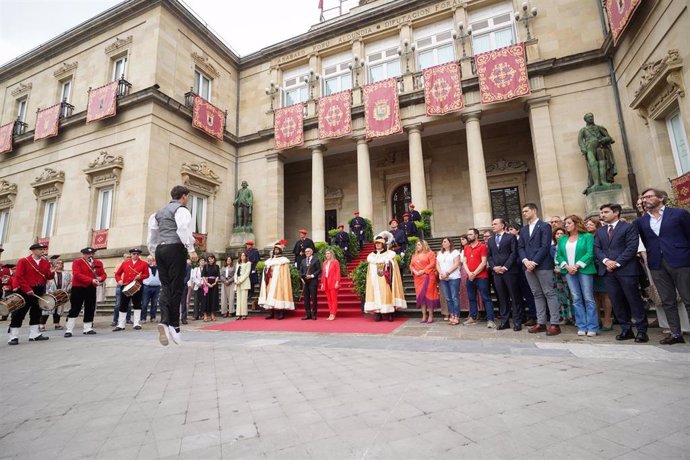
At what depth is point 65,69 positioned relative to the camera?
55.7ft

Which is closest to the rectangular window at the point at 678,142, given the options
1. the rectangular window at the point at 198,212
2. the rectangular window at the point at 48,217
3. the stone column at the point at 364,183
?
the stone column at the point at 364,183

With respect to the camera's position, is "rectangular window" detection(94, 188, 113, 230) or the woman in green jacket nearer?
the woman in green jacket

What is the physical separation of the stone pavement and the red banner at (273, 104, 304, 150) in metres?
13.5

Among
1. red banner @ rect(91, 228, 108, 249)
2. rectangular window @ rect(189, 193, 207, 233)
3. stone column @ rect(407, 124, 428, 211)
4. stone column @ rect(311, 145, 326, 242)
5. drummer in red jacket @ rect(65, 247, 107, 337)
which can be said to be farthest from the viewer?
stone column @ rect(311, 145, 326, 242)

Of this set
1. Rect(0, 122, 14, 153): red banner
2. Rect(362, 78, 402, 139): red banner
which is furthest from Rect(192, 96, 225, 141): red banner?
Rect(0, 122, 14, 153): red banner

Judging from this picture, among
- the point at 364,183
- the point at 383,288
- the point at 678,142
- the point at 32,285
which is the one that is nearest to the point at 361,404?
the point at 383,288

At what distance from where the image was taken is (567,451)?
164 cm

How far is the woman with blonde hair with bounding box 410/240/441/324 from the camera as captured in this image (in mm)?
7387

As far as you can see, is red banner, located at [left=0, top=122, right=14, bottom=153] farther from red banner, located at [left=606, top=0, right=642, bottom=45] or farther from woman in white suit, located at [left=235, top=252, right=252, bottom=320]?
red banner, located at [left=606, top=0, right=642, bottom=45]

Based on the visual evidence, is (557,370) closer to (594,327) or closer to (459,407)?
(459,407)

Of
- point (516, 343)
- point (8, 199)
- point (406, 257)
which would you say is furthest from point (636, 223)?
point (8, 199)

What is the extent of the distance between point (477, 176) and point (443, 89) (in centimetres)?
398

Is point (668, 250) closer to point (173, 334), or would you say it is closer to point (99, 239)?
point (173, 334)

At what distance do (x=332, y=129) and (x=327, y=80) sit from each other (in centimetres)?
362
